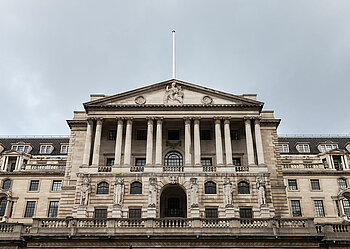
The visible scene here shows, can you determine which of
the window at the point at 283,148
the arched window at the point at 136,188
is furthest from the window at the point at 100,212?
the window at the point at 283,148

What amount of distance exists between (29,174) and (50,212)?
8122 millimetres

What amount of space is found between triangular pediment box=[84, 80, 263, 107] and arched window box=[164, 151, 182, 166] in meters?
7.24

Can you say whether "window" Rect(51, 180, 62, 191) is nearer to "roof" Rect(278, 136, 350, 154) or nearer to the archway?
the archway

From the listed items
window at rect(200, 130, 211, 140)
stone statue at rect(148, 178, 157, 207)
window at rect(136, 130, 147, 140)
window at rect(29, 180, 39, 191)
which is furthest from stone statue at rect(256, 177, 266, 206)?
window at rect(29, 180, 39, 191)

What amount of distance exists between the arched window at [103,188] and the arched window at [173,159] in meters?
9.06

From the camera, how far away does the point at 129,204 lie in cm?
4366

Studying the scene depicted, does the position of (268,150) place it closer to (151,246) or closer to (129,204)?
(129,204)

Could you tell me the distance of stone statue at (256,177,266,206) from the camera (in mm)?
42875

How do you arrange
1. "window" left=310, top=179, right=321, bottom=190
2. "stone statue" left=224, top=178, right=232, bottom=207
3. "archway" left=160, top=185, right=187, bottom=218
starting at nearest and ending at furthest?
1. "stone statue" left=224, top=178, right=232, bottom=207
2. "archway" left=160, top=185, right=187, bottom=218
3. "window" left=310, top=179, right=321, bottom=190

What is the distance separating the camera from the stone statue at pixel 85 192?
Result: 43.2m

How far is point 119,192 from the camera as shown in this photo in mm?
43625

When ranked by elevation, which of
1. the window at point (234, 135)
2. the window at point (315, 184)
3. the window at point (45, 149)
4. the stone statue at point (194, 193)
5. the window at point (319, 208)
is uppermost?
the window at point (45, 149)

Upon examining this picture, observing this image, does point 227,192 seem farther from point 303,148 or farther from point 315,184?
point 303,148

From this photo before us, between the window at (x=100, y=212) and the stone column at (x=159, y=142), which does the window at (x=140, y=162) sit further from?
the window at (x=100, y=212)
